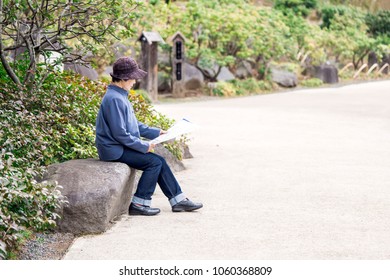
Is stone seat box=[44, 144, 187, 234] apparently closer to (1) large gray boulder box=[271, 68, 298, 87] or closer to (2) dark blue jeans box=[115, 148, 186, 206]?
(2) dark blue jeans box=[115, 148, 186, 206]

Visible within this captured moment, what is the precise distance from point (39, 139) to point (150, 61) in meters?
14.0

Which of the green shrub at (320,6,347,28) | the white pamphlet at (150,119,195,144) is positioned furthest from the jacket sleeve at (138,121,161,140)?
the green shrub at (320,6,347,28)

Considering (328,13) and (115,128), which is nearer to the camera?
(115,128)

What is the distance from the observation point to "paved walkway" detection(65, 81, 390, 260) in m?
6.64


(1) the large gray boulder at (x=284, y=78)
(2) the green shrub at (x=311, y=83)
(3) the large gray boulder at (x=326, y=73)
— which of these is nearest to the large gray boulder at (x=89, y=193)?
(1) the large gray boulder at (x=284, y=78)

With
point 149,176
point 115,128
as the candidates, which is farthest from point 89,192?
point 149,176

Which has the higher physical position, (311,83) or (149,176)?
(149,176)

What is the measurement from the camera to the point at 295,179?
33.2 ft

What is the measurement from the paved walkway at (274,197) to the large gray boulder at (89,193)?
0.16 meters

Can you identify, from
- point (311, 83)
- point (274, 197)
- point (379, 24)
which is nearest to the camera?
point (274, 197)

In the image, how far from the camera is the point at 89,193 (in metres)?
7.09

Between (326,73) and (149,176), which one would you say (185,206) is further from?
(326,73)

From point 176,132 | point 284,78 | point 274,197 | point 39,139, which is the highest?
point 176,132

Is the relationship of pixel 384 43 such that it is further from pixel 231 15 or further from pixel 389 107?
pixel 389 107
